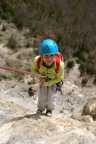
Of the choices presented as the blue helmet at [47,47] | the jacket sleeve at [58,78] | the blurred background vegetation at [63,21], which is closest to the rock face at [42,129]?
the jacket sleeve at [58,78]

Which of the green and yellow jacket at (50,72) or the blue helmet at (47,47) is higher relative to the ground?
the blue helmet at (47,47)

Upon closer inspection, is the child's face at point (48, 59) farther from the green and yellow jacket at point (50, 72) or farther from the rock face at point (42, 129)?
the rock face at point (42, 129)

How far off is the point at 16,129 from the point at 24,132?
0.15 m

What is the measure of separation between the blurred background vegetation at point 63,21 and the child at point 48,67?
7.58 m

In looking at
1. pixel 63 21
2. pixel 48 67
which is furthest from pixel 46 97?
pixel 63 21

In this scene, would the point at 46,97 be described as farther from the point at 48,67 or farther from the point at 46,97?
the point at 48,67

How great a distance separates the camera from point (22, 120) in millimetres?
5758

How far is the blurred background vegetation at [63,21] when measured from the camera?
578 inches

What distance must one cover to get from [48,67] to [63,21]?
10.3 meters

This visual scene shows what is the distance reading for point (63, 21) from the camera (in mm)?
16156

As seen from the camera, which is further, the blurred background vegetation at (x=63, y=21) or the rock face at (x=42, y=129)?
the blurred background vegetation at (x=63, y=21)

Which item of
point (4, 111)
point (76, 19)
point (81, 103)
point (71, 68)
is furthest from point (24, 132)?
point (76, 19)

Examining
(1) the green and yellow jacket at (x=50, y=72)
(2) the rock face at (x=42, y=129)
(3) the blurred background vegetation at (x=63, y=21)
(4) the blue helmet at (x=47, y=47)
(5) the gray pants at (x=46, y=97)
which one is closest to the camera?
(2) the rock face at (x=42, y=129)

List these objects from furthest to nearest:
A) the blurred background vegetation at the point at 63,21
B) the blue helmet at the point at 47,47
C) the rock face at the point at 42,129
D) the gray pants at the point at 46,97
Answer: the blurred background vegetation at the point at 63,21
the gray pants at the point at 46,97
the blue helmet at the point at 47,47
the rock face at the point at 42,129
